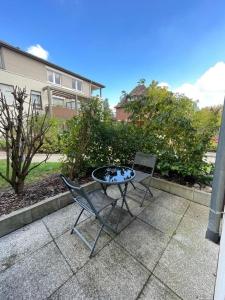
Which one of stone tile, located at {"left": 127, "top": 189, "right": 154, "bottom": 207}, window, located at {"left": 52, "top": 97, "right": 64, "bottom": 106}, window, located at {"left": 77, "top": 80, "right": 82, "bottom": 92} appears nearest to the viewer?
stone tile, located at {"left": 127, "top": 189, "right": 154, "bottom": 207}

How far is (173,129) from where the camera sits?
356 cm

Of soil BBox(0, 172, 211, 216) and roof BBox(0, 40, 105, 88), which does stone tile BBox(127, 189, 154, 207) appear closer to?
soil BBox(0, 172, 211, 216)

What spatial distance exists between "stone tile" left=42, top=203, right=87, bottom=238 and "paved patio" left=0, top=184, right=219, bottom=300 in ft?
0.05

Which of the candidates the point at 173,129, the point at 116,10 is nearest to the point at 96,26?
the point at 116,10

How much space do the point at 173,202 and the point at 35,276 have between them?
2554mm

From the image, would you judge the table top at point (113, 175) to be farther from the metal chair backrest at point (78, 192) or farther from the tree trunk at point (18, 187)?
the tree trunk at point (18, 187)

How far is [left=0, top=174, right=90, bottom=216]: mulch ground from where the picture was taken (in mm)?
2373

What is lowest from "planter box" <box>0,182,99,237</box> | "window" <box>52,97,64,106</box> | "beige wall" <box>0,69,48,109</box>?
"planter box" <box>0,182,99,237</box>

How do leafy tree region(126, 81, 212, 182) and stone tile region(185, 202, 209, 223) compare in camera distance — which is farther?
leafy tree region(126, 81, 212, 182)

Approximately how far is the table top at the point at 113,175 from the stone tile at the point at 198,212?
1.27 metres

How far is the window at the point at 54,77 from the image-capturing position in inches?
566

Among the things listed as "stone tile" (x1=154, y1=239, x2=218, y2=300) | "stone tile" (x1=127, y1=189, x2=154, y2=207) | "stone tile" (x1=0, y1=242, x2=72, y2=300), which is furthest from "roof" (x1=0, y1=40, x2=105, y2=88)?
"stone tile" (x1=154, y1=239, x2=218, y2=300)

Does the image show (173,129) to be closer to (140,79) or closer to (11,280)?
(140,79)

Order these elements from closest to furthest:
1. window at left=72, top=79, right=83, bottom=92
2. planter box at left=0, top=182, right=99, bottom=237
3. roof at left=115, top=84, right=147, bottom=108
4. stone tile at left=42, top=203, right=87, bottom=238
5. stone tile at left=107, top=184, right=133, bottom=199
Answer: planter box at left=0, top=182, right=99, bottom=237
stone tile at left=42, top=203, right=87, bottom=238
stone tile at left=107, top=184, right=133, bottom=199
roof at left=115, top=84, right=147, bottom=108
window at left=72, top=79, right=83, bottom=92
